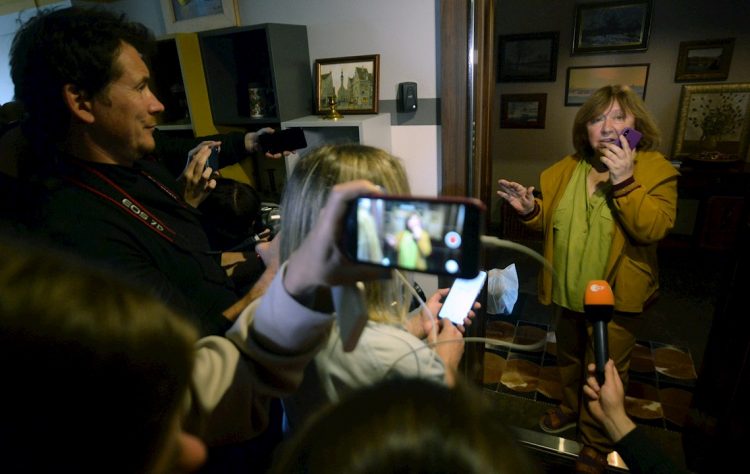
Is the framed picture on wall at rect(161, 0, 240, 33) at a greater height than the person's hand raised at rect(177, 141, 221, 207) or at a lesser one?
greater

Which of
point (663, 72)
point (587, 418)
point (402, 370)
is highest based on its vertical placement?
point (663, 72)

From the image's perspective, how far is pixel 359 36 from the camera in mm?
1643

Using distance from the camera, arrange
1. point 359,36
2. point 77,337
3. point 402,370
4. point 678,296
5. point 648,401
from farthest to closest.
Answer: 1. point 678,296
2. point 648,401
3. point 359,36
4. point 402,370
5. point 77,337

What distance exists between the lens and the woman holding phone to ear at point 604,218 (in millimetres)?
1367

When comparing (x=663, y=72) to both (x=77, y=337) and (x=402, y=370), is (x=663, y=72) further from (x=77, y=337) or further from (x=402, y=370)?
(x=77, y=337)

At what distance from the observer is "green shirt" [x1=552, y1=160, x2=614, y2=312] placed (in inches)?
58.3

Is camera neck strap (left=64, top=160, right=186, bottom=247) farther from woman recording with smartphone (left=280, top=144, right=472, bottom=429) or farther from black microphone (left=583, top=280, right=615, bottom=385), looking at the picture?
black microphone (left=583, top=280, right=615, bottom=385)

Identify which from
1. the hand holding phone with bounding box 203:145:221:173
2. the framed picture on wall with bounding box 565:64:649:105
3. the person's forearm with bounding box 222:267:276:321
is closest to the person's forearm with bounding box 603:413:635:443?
the person's forearm with bounding box 222:267:276:321

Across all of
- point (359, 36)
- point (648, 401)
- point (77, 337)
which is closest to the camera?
point (77, 337)

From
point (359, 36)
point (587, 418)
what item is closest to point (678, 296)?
point (587, 418)

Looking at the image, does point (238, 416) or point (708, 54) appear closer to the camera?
point (238, 416)

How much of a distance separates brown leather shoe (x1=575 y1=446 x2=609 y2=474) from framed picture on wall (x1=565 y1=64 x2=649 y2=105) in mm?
3031

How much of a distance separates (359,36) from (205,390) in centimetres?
153

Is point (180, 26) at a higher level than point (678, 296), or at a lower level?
higher
